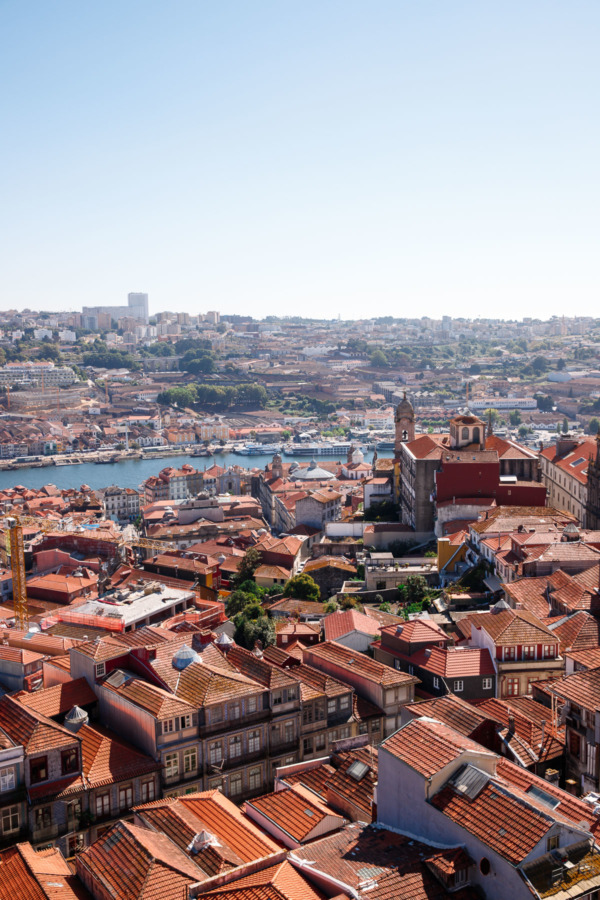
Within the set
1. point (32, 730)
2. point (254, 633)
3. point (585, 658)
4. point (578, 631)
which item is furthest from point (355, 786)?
point (254, 633)

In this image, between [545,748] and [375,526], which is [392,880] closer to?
[545,748]

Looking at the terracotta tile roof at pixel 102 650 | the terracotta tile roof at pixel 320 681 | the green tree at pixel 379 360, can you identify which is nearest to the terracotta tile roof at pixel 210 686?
the terracotta tile roof at pixel 320 681

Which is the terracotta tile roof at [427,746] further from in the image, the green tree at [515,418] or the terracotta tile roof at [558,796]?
the green tree at [515,418]

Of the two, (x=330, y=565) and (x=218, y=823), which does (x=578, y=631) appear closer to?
(x=218, y=823)

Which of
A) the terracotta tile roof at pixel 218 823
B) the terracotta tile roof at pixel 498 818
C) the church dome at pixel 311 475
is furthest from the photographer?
the church dome at pixel 311 475

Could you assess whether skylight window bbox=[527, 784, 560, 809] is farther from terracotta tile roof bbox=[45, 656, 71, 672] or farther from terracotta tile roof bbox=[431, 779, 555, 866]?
terracotta tile roof bbox=[45, 656, 71, 672]

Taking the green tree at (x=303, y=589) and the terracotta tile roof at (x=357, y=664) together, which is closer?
the terracotta tile roof at (x=357, y=664)

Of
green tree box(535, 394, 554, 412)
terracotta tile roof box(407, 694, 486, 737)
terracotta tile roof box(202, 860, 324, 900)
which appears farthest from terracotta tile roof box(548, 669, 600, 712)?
green tree box(535, 394, 554, 412)
